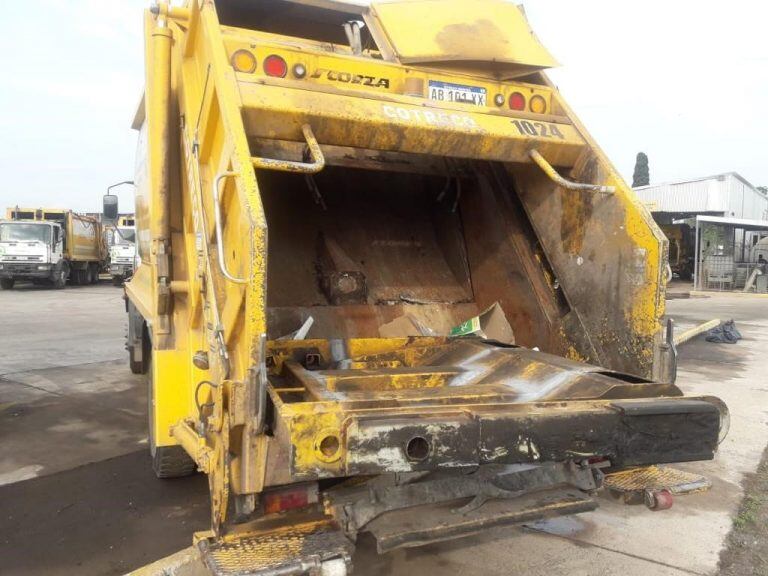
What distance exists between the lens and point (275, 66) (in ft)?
9.64

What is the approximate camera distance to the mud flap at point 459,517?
237 cm

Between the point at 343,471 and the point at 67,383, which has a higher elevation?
the point at 343,471

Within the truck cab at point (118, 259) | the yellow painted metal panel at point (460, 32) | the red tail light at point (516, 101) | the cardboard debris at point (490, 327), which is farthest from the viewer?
the truck cab at point (118, 259)

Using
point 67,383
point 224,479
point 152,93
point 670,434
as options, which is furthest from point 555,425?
point 67,383

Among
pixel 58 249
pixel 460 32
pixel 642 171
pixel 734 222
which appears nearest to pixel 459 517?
pixel 460 32

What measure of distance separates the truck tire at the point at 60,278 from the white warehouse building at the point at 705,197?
22.9m

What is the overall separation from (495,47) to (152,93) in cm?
185

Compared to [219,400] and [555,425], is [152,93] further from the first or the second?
[555,425]

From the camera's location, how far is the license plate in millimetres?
3289

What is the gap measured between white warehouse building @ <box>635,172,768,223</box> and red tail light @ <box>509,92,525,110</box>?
2565 cm

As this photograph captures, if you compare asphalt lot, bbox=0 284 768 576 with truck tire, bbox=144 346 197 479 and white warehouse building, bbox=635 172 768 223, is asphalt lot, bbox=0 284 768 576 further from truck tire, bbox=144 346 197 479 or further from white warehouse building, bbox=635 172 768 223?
white warehouse building, bbox=635 172 768 223

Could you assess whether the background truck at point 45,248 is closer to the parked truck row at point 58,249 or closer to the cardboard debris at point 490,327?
the parked truck row at point 58,249

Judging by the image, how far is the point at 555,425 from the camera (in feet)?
7.68

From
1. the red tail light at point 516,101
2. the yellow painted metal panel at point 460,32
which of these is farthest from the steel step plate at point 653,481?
the yellow painted metal panel at point 460,32
